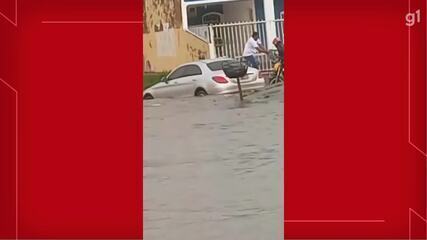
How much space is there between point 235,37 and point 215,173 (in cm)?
71

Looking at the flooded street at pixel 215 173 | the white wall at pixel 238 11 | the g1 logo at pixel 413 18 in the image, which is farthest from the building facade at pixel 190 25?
the g1 logo at pixel 413 18

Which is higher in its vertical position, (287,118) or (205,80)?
(205,80)

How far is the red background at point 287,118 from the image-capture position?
4.09 metres

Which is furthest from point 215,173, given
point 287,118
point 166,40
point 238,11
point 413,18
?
point 413,18

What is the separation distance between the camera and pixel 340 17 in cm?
408

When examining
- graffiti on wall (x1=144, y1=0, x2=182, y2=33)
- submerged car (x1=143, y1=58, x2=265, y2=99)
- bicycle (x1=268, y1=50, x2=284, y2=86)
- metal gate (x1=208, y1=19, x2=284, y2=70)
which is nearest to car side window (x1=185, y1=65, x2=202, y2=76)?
submerged car (x1=143, y1=58, x2=265, y2=99)

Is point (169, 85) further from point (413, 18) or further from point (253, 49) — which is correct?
point (413, 18)

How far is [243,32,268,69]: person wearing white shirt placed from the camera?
4266 millimetres

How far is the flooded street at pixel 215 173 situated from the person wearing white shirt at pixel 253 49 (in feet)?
0.55

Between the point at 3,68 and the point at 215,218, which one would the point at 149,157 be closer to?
the point at 215,218

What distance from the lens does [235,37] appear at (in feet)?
14.1

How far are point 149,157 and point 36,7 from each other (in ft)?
3.06

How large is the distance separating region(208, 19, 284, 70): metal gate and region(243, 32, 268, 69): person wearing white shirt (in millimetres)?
20

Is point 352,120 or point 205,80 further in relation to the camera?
point 205,80
